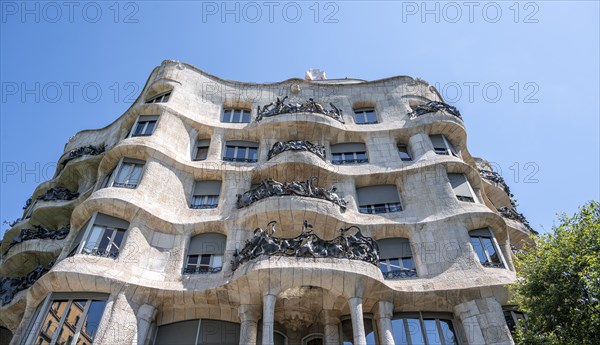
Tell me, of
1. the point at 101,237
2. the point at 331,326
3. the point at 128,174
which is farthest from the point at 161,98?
the point at 331,326

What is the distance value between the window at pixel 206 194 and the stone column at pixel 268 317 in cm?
623

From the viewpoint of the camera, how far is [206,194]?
1933 centimetres

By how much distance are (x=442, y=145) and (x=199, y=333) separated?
14091 millimetres

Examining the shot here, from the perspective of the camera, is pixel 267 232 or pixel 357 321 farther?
pixel 267 232

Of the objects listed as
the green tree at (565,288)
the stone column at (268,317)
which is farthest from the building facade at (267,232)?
the green tree at (565,288)

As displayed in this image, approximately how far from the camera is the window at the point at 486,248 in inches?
632

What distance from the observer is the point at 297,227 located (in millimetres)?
17484

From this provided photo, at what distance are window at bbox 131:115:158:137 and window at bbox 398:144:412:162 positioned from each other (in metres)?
12.2

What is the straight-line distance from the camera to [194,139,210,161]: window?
21.2 metres

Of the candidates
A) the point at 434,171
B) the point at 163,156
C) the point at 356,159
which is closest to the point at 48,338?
the point at 163,156

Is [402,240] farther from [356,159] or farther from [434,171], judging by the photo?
[356,159]

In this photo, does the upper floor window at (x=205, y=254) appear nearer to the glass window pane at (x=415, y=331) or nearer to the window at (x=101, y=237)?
the window at (x=101, y=237)

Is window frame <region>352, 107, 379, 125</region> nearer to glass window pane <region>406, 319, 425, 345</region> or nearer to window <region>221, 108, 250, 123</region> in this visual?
window <region>221, 108, 250, 123</region>

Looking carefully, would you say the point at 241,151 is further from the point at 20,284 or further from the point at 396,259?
the point at 20,284
